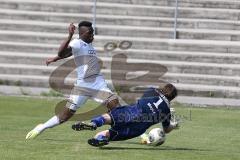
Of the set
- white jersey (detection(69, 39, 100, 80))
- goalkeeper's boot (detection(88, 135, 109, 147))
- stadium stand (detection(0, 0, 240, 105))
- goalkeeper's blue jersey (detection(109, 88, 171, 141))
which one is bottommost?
stadium stand (detection(0, 0, 240, 105))

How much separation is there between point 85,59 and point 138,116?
1.85 m

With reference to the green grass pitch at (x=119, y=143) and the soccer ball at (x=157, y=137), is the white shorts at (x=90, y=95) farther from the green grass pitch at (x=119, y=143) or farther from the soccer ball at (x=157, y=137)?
the soccer ball at (x=157, y=137)

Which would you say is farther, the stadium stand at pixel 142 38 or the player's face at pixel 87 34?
the stadium stand at pixel 142 38

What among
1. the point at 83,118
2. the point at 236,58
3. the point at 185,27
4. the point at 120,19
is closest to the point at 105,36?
the point at 120,19

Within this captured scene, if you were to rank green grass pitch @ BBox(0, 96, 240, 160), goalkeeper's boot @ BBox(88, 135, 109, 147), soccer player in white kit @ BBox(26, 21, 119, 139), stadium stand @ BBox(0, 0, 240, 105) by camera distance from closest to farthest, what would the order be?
green grass pitch @ BBox(0, 96, 240, 160) < goalkeeper's boot @ BBox(88, 135, 109, 147) < soccer player in white kit @ BBox(26, 21, 119, 139) < stadium stand @ BBox(0, 0, 240, 105)

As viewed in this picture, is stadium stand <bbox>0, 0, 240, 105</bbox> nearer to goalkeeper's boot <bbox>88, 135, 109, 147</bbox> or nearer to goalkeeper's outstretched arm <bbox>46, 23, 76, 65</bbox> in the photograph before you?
goalkeeper's outstretched arm <bbox>46, 23, 76, 65</bbox>

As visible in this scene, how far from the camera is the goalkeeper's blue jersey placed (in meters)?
12.4

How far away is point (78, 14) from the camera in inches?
1047

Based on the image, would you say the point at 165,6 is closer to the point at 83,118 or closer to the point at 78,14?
the point at 78,14

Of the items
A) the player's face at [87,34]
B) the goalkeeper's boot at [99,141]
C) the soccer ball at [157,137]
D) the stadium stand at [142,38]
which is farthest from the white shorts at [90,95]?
the stadium stand at [142,38]

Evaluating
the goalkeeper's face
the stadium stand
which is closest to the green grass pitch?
the goalkeeper's face

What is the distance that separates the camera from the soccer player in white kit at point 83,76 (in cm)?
1338

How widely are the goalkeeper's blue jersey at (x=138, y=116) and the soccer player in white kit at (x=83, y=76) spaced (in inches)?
48.3

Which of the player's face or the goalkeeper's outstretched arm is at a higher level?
the player's face
